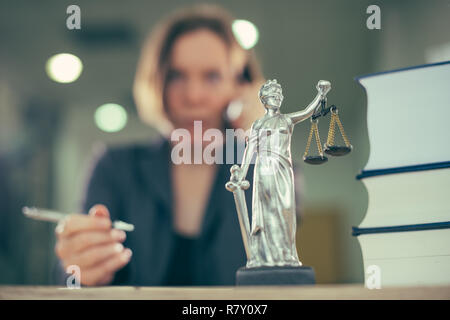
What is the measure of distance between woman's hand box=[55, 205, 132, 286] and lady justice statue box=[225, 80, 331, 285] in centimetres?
41

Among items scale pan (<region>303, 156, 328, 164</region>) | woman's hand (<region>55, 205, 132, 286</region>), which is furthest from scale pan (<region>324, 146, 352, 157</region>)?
woman's hand (<region>55, 205, 132, 286</region>)

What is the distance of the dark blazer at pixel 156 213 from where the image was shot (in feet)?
5.02

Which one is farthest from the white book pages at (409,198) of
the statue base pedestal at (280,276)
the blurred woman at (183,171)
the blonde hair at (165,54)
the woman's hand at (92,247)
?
the blonde hair at (165,54)

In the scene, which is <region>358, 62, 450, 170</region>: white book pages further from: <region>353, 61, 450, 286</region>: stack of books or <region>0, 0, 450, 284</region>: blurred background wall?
<region>0, 0, 450, 284</region>: blurred background wall

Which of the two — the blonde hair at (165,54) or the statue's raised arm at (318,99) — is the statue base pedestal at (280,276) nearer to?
the statue's raised arm at (318,99)

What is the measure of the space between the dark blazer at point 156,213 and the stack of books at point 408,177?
780mm

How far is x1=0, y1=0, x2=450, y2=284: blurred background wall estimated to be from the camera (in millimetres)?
4406

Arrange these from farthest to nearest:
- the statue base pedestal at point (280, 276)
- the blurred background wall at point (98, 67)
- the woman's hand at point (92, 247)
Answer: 1. the blurred background wall at point (98, 67)
2. the woman's hand at point (92, 247)
3. the statue base pedestal at point (280, 276)

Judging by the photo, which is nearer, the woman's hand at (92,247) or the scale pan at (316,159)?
the scale pan at (316,159)

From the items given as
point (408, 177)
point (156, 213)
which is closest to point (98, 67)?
point (156, 213)

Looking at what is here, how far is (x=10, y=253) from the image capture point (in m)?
5.53

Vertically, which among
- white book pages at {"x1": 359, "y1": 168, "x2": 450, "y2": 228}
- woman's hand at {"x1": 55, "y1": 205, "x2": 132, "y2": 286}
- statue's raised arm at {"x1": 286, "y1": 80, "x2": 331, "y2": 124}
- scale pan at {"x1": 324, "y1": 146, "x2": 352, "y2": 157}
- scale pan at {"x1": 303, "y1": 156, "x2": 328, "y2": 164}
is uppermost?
statue's raised arm at {"x1": 286, "y1": 80, "x2": 331, "y2": 124}

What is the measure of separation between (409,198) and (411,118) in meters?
0.11

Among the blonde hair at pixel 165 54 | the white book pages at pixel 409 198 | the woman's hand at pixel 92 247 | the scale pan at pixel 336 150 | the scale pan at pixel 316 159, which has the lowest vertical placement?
the woman's hand at pixel 92 247
